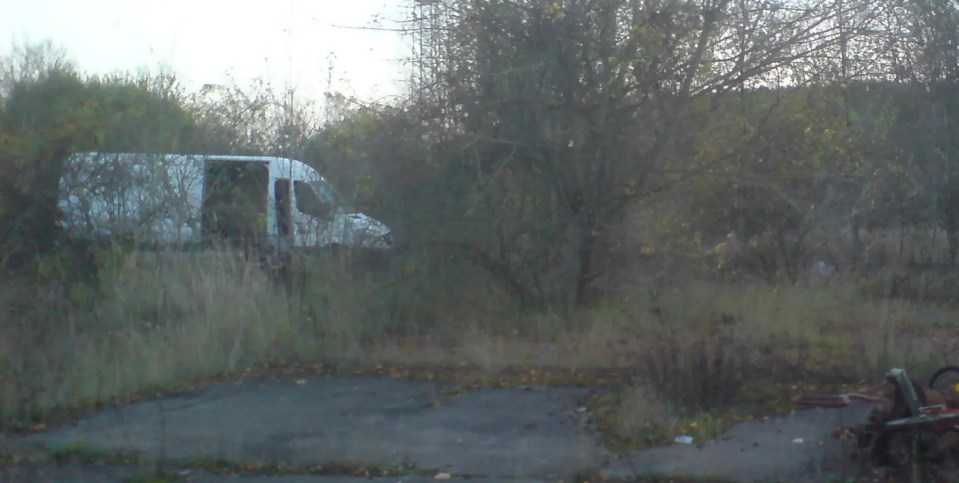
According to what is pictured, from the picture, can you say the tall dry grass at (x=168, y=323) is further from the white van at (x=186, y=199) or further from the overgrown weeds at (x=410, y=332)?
the white van at (x=186, y=199)

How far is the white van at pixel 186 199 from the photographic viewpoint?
42.8 ft

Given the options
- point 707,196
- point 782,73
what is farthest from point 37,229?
point 782,73

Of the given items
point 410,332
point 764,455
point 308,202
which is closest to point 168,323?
point 308,202

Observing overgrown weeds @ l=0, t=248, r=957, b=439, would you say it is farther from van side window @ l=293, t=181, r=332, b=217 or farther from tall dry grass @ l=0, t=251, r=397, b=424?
van side window @ l=293, t=181, r=332, b=217

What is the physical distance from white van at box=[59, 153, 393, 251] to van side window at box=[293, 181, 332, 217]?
0.05 ft

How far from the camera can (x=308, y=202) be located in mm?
12695

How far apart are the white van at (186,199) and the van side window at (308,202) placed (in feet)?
0.05

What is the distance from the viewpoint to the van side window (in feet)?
41.2

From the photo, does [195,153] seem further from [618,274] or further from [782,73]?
[782,73]

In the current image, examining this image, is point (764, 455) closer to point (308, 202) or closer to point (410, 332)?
point (410, 332)

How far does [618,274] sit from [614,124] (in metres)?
1.74

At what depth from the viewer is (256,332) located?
444 inches

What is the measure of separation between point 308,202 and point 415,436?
5446 millimetres

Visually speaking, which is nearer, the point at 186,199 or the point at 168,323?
the point at 168,323
